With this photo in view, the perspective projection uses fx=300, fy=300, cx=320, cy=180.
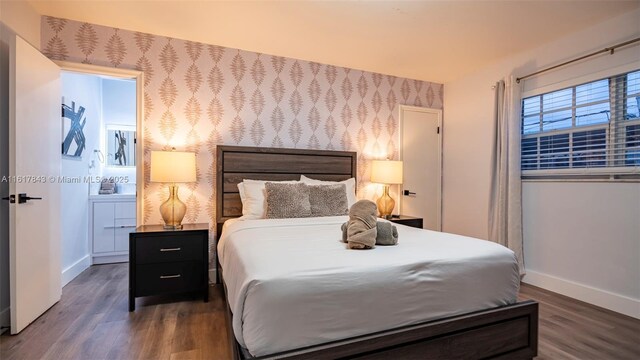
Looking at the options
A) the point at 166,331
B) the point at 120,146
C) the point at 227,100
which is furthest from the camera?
the point at 120,146

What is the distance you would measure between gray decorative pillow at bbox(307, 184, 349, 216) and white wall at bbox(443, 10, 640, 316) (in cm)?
187

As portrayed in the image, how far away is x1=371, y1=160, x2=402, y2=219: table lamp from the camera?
11.5 ft

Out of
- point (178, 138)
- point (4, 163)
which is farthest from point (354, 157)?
point (4, 163)

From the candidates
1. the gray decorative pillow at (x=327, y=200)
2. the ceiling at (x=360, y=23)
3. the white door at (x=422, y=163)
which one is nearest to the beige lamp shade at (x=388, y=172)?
the white door at (x=422, y=163)

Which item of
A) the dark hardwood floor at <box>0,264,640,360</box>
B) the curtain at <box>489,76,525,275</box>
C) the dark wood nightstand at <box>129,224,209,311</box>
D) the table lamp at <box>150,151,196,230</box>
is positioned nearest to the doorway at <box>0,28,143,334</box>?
the dark hardwood floor at <box>0,264,640,360</box>

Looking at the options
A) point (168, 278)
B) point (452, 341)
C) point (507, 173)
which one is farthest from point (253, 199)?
point (507, 173)

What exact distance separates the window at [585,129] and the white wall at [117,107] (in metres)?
5.15

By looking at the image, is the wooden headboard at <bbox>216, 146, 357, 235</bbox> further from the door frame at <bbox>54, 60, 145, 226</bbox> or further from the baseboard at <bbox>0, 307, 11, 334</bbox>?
the baseboard at <bbox>0, 307, 11, 334</bbox>

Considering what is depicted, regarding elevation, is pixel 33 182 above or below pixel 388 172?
below

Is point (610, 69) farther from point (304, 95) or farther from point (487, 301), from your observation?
point (304, 95)

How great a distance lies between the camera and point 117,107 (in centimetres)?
438

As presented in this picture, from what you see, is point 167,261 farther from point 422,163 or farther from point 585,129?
point 585,129

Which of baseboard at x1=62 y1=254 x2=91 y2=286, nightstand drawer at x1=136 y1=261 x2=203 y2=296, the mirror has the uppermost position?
the mirror

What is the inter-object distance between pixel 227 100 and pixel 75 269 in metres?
2.47
